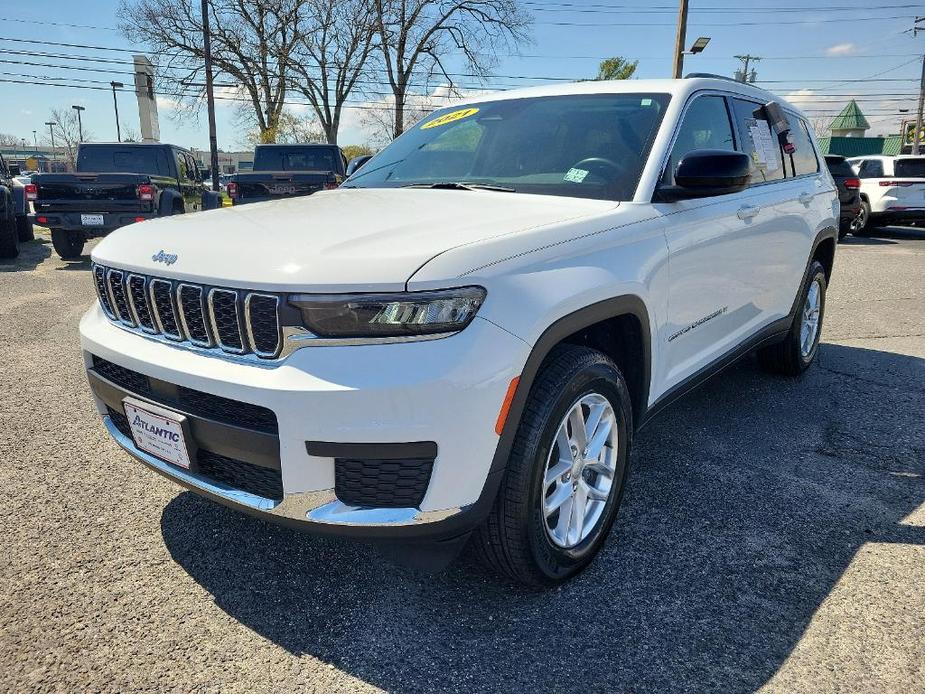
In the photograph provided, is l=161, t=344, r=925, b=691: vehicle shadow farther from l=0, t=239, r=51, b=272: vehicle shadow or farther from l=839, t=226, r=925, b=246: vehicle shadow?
l=839, t=226, r=925, b=246: vehicle shadow

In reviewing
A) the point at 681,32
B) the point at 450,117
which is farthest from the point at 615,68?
the point at 450,117

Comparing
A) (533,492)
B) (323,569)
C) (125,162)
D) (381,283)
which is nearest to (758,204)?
(533,492)

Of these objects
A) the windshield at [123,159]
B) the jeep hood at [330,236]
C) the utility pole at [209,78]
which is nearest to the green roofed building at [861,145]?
the utility pole at [209,78]

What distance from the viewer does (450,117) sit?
374 centimetres

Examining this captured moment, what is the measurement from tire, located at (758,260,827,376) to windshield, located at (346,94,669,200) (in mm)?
2156

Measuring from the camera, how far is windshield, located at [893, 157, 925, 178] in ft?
47.5

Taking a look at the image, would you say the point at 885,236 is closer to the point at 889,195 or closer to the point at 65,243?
the point at 889,195

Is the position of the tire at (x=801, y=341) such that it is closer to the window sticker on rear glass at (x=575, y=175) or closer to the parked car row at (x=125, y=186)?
the window sticker on rear glass at (x=575, y=175)

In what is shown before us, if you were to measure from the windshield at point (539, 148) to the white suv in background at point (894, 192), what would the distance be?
14.4 m

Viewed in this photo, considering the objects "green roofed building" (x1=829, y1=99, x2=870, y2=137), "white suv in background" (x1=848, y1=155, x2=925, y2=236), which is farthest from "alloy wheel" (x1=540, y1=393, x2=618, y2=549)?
"green roofed building" (x1=829, y1=99, x2=870, y2=137)

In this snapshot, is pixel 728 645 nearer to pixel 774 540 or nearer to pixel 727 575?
pixel 727 575

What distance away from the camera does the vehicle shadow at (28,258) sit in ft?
33.1

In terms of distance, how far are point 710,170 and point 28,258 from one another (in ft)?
38.7

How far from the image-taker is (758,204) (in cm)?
355
